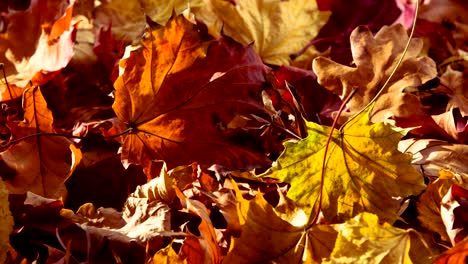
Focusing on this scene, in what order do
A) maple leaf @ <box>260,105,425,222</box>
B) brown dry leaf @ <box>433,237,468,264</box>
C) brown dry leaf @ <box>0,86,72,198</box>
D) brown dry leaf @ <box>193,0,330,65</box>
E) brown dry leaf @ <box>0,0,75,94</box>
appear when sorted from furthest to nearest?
brown dry leaf @ <box>193,0,330,65</box> < brown dry leaf @ <box>0,0,75,94</box> < brown dry leaf @ <box>0,86,72,198</box> < maple leaf @ <box>260,105,425,222</box> < brown dry leaf @ <box>433,237,468,264</box>

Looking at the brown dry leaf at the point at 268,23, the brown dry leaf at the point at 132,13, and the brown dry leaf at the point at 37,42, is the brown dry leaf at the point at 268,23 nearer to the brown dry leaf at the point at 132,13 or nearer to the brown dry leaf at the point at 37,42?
the brown dry leaf at the point at 132,13

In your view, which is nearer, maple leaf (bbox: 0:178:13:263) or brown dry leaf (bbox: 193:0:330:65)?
maple leaf (bbox: 0:178:13:263)

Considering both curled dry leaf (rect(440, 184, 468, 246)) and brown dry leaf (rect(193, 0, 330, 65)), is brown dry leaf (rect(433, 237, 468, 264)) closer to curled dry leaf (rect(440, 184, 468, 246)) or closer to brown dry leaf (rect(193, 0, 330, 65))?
curled dry leaf (rect(440, 184, 468, 246))

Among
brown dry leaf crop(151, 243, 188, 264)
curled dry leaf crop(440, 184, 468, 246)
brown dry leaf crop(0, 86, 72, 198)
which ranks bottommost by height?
brown dry leaf crop(0, 86, 72, 198)

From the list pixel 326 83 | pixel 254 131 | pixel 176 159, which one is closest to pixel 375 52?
pixel 326 83

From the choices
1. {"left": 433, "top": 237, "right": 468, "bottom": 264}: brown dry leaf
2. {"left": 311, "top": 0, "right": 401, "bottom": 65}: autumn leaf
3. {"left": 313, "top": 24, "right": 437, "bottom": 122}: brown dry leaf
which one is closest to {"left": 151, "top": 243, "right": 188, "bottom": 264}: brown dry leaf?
{"left": 433, "top": 237, "right": 468, "bottom": 264}: brown dry leaf

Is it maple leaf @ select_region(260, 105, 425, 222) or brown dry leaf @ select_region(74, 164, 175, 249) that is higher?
maple leaf @ select_region(260, 105, 425, 222)

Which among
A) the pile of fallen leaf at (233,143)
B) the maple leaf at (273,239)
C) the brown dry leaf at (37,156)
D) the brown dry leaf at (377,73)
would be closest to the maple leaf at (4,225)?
the pile of fallen leaf at (233,143)
